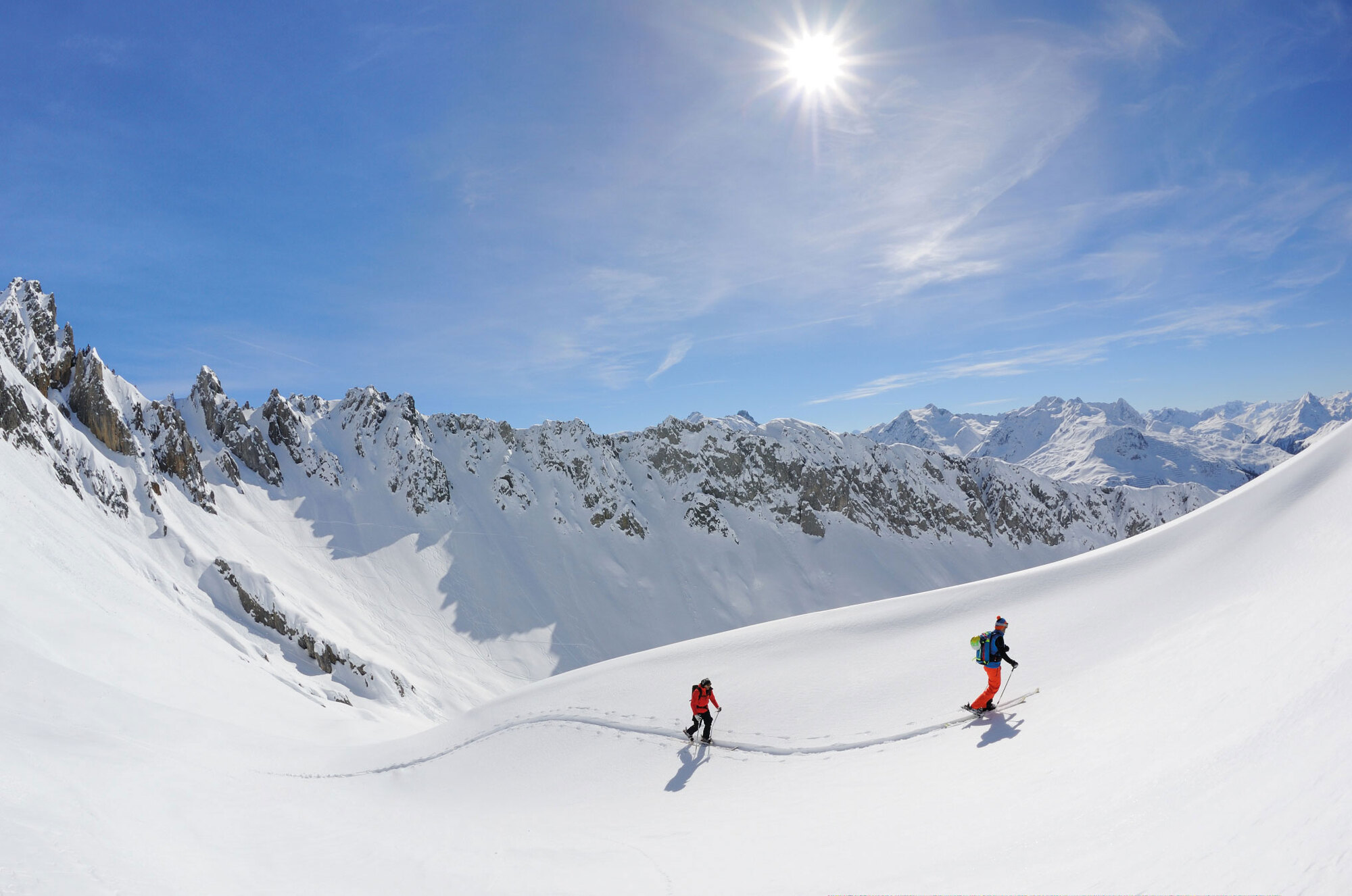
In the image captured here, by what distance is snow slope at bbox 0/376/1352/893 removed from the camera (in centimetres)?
553

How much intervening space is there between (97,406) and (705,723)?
78.6m

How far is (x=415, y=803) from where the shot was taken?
13.5 meters

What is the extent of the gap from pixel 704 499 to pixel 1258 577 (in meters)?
113

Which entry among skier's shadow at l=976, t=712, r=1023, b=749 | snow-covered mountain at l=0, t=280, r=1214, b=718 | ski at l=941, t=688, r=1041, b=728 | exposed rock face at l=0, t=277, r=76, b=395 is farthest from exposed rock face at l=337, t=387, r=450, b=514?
skier's shadow at l=976, t=712, r=1023, b=749

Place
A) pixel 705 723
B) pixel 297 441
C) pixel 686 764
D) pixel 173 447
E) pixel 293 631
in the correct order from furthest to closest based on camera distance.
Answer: pixel 297 441, pixel 173 447, pixel 293 631, pixel 705 723, pixel 686 764

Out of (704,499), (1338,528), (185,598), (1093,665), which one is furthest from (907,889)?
(704,499)

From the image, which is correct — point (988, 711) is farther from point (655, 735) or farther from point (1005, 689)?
point (655, 735)

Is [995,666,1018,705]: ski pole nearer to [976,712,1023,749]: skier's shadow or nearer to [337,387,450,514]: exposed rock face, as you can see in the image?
[976,712,1023,749]: skier's shadow

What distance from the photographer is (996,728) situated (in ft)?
32.2

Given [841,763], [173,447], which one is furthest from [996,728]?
[173,447]

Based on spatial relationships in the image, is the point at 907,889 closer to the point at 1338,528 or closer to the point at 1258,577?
the point at 1258,577

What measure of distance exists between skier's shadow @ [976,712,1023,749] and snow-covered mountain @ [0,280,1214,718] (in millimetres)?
35628

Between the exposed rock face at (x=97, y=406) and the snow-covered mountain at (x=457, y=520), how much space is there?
201 millimetres

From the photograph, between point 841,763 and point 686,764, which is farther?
point 686,764
